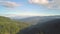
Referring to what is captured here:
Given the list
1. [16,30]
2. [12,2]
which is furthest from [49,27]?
[12,2]

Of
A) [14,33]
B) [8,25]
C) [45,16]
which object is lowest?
[14,33]

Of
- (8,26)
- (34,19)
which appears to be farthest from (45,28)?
(8,26)

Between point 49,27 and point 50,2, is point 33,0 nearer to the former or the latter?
point 50,2

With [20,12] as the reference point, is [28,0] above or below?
above

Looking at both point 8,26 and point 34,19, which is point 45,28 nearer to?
point 34,19

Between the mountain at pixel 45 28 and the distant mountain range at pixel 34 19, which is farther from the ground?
the distant mountain range at pixel 34 19

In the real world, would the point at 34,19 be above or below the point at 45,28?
above

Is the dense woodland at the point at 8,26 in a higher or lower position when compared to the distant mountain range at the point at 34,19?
lower

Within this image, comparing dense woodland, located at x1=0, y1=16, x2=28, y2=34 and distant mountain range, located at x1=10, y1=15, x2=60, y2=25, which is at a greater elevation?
distant mountain range, located at x1=10, y1=15, x2=60, y2=25
